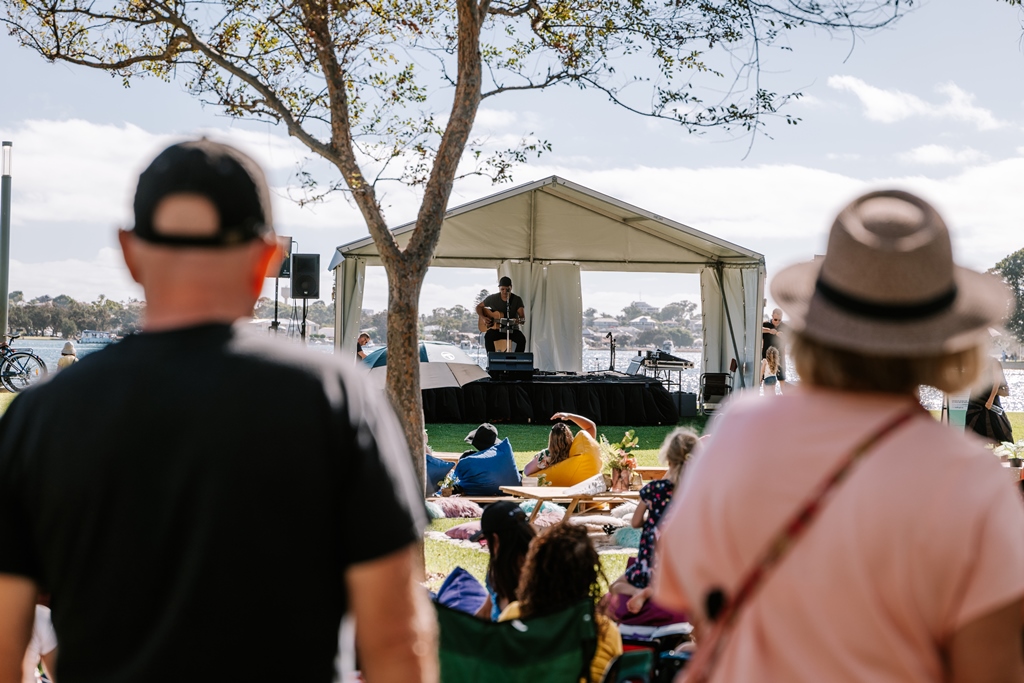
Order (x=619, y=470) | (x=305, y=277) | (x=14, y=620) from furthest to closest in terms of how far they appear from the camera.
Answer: (x=305, y=277)
(x=619, y=470)
(x=14, y=620)

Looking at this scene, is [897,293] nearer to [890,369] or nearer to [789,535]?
[890,369]

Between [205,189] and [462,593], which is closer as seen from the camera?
[205,189]

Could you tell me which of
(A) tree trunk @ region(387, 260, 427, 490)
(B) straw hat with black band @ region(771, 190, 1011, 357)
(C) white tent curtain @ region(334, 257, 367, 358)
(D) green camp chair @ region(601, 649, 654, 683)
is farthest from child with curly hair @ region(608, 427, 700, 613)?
(C) white tent curtain @ region(334, 257, 367, 358)

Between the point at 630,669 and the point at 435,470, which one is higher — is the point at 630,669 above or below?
above

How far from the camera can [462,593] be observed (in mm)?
3715

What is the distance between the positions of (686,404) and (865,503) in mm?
14944

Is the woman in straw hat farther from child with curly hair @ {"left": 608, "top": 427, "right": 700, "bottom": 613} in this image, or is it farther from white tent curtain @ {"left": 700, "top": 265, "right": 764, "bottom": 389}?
white tent curtain @ {"left": 700, "top": 265, "right": 764, "bottom": 389}

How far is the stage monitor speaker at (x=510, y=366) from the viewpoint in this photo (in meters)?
14.3

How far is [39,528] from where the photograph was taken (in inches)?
44.8

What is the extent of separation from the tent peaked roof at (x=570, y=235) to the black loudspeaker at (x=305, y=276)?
254 cm

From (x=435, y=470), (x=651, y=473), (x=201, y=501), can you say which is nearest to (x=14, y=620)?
(x=201, y=501)

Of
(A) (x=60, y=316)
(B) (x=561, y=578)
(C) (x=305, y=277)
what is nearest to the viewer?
(B) (x=561, y=578)

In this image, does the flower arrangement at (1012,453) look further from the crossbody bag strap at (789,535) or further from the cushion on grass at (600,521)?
the crossbody bag strap at (789,535)

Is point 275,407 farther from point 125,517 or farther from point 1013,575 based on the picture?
point 1013,575
